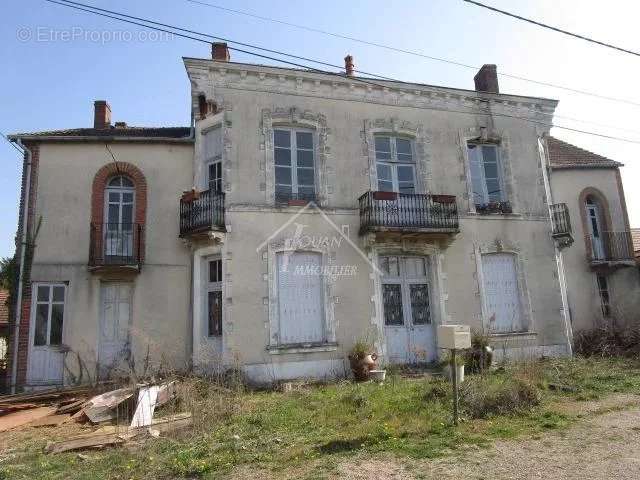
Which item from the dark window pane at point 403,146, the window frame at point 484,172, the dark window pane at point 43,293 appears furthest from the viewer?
the window frame at point 484,172

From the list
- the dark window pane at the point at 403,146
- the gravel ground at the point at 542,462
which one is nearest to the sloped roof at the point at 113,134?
the dark window pane at the point at 403,146

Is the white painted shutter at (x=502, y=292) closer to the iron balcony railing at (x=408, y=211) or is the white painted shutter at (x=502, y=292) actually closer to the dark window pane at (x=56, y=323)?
the iron balcony railing at (x=408, y=211)

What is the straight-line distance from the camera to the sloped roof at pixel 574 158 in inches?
697

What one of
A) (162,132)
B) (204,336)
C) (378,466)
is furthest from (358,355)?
(162,132)

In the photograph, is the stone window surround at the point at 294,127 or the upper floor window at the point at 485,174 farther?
the upper floor window at the point at 485,174

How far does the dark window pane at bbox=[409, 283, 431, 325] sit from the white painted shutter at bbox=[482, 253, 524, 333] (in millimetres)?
1726

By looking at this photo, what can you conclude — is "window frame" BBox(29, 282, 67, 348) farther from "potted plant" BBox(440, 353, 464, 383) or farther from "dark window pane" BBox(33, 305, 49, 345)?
"potted plant" BBox(440, 353, 464, 383)

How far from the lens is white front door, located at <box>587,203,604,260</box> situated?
17.2m

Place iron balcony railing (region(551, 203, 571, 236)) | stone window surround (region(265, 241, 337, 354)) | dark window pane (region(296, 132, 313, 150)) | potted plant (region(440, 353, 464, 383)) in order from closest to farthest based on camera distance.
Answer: potted plant (region(440, 353, 464, 383)) < stone window surround (region(265, 241, 337, 354)) < dark window pane (region(296, 132, 313, 150)) < iron balcony railing (region(551, 203, 571, 236))

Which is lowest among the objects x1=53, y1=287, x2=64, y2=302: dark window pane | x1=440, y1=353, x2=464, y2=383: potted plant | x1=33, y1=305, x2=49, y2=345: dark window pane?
x1=440, y1=353, x2=464, y2=383: potted plant

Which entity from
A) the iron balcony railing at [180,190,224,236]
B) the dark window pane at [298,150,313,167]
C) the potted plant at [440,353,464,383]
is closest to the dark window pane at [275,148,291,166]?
the dark window pane at [298,150,313,167]

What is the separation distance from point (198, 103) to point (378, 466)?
398 inches

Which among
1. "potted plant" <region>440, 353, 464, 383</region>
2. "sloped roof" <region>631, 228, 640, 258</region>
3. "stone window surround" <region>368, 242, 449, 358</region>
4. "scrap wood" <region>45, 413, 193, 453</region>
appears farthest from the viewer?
"sloped roof" <region>631, 228, 640, 258</region>

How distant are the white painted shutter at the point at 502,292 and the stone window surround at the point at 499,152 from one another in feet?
5.10
